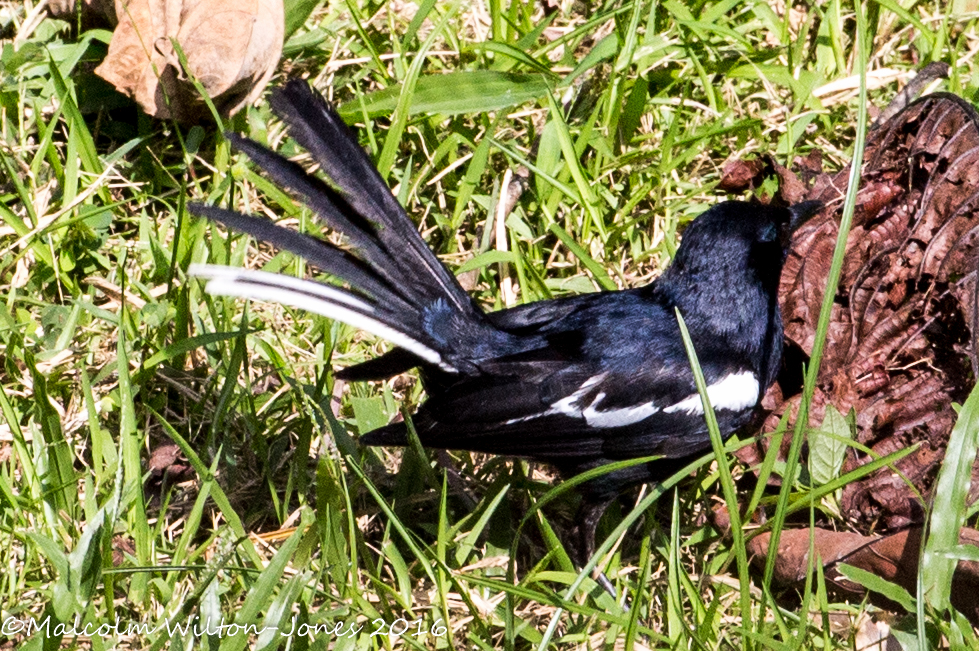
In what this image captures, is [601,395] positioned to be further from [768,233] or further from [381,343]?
[381,343]

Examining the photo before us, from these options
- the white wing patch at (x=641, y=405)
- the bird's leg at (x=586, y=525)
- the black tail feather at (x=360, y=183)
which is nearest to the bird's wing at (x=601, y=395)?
the white wing patch at (x=641, y=405)

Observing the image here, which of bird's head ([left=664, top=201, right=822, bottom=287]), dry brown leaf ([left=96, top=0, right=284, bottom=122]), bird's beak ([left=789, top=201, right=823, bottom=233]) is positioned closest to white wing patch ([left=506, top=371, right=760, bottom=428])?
bird's head ([left=664, top=201, right=822, bottom=287])

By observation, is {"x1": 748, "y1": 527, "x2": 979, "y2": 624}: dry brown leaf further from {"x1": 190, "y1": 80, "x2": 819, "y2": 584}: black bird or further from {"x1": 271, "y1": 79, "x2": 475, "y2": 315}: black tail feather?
{"x1": 271, "y1": 79, "x2": 475, "y2": 315}: black tail feather

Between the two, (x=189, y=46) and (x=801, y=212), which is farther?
(x=189, y=46)

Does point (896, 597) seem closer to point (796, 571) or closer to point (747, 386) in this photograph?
point (796, 571)

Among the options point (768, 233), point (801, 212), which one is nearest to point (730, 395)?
point (768, 233)

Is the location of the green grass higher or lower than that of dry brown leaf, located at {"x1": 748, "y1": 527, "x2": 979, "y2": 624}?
higher

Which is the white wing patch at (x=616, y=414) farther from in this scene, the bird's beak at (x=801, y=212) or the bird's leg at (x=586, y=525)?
the bird's beak at (x=801, y=212)
